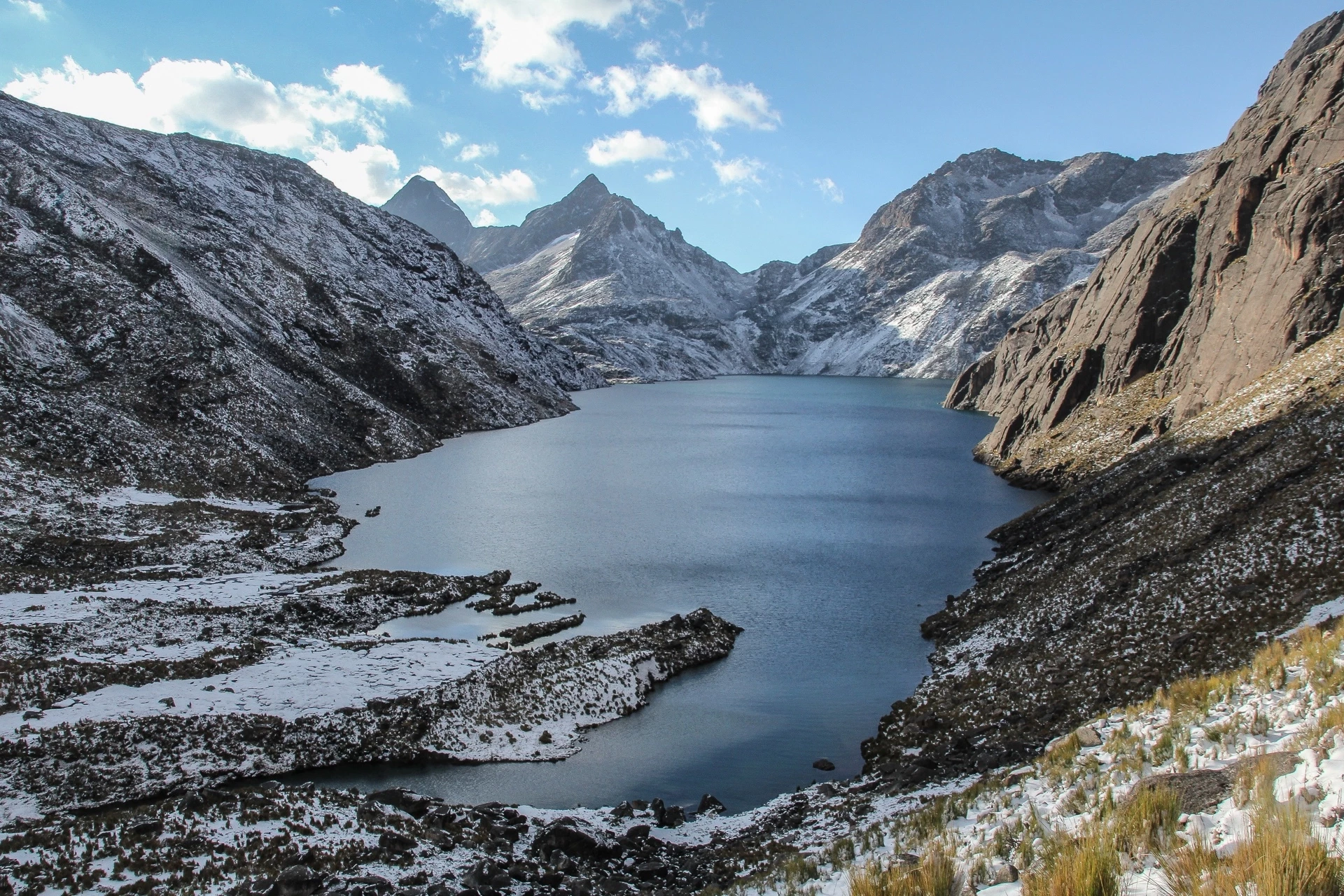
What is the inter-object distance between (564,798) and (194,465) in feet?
184

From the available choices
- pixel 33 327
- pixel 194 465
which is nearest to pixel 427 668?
pixel 194 465

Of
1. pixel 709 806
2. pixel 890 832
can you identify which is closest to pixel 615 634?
pixel 709 806

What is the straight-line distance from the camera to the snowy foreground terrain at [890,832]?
340 inches

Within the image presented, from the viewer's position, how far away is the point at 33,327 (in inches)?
2847

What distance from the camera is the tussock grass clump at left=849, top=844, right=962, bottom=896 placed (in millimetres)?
9820

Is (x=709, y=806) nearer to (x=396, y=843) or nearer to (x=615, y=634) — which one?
(x=396, y=843)

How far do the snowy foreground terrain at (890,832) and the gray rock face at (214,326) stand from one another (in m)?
49.9

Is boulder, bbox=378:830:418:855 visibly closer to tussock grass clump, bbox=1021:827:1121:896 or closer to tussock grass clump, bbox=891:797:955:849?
tussock grass clump, bbox=891:797:955:849

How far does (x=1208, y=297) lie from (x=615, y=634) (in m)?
61.5

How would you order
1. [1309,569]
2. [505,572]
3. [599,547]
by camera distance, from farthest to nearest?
[599,547] < [505,572] < [1309,569]

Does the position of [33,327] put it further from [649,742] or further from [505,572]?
[649,742]

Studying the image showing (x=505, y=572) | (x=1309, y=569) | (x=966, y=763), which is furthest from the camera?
(x=505, y=572)

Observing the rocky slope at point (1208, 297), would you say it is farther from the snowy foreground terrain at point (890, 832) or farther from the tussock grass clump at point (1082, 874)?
the tussock grass clump at point (1082, 874)

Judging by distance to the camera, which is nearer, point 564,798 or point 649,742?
point 564,798
